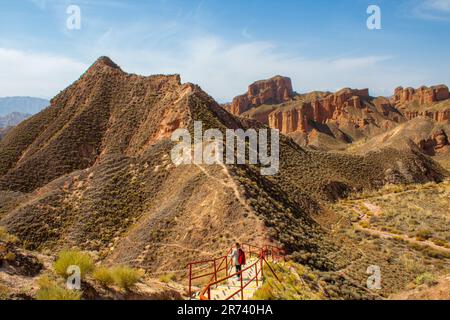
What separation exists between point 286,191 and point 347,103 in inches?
5531

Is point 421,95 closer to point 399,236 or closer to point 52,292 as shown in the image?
point 399,236

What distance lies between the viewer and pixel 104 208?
30.7 m

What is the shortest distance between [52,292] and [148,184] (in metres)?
23.9

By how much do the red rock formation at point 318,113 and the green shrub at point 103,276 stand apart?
143 meters

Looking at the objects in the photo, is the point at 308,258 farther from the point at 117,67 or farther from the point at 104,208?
the point at 117,67

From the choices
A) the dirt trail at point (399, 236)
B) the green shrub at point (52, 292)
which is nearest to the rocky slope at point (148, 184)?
Answer: the dirt trail at point (399, 236)

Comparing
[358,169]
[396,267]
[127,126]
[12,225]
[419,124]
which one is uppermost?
[419,124]

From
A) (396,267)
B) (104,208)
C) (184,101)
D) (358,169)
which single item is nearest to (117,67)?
(184,101)

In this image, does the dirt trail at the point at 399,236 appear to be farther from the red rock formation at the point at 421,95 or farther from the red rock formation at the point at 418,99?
the red rock formation at the point at 421,95

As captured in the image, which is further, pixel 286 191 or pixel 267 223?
pixel 286 191

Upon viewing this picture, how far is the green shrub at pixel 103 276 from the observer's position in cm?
1162

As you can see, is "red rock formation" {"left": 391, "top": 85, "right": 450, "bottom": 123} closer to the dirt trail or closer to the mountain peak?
the mountain peak

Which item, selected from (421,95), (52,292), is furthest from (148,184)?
(421,95)

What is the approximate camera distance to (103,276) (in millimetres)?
11656
